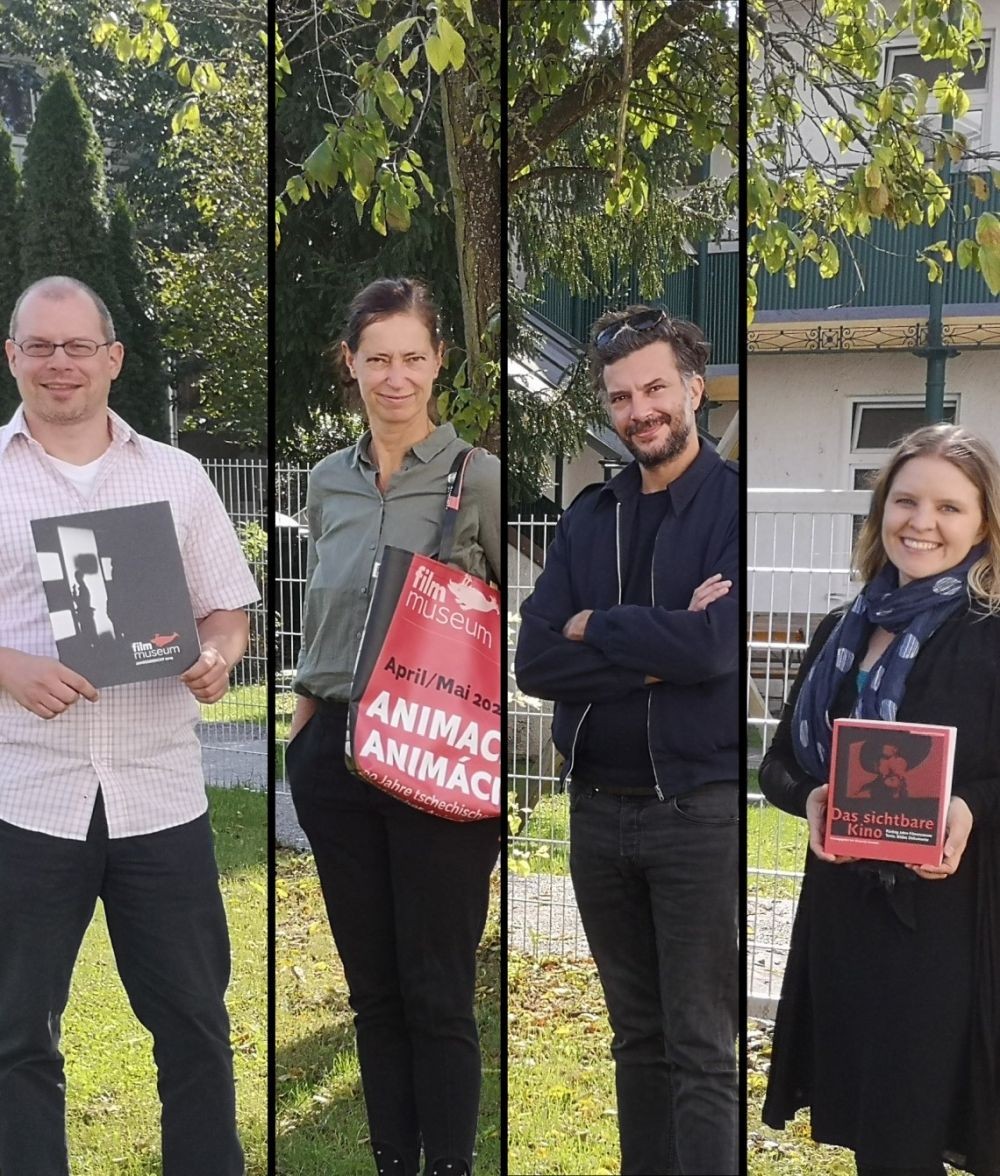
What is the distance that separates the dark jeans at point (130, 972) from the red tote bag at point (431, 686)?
44 centimetres

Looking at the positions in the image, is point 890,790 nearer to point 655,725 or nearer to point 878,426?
point 655,725

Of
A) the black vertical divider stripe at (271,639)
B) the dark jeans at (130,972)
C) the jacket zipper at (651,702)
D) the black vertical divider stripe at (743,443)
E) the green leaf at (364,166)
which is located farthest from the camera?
the dark jeans at (130,972)

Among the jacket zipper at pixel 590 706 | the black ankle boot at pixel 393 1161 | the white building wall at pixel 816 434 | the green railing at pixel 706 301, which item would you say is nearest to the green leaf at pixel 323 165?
the green railing at pixel 706 301

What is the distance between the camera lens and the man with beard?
4.86 feet

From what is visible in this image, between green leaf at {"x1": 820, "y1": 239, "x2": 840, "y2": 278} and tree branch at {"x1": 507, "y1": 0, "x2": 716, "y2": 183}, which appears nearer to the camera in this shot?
tree branch at {"x1": 507, "y1": 0, "x2": 716, "y2": 183}

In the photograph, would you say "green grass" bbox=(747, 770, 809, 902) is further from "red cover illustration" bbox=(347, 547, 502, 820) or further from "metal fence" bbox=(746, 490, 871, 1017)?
"red cover illustration" bbox=(347, 547, 502, 820)

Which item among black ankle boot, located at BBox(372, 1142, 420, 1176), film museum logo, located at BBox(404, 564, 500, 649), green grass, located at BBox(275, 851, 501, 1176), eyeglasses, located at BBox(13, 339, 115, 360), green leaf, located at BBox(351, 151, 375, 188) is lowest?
black ankle boot, located at BBox(372, 1142, 420, 1176)

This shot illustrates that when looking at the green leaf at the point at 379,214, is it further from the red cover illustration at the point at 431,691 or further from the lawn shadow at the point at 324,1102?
the lawn shadow at the point at 324,1102

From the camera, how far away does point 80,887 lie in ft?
5.99

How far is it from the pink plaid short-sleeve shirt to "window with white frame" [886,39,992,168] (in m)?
1.28

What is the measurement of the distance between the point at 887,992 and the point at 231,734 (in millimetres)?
1120

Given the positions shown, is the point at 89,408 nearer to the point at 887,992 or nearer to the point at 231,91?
the point at 231,91

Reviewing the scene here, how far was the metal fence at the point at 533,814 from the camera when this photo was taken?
1587 mm

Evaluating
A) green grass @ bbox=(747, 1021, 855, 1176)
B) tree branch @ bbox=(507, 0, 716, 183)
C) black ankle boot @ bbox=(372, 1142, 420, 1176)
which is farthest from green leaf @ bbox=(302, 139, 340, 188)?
green grass @ bbox=(747, 1021, 855, 1176)
